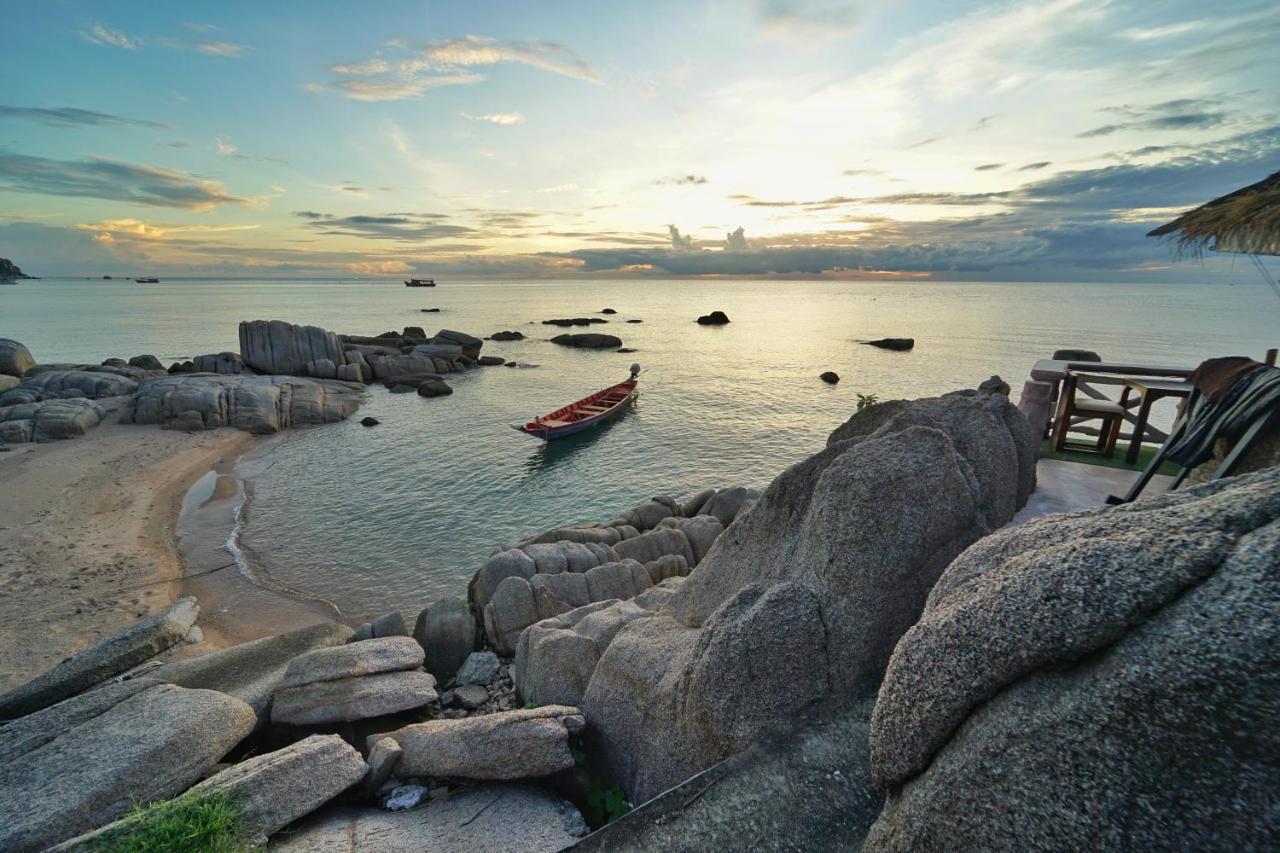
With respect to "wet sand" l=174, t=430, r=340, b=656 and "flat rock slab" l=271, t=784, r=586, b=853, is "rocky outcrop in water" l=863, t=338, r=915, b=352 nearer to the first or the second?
"wet sand" l=174, t=430, r=340, b=656

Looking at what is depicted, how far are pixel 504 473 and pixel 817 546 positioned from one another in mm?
27273

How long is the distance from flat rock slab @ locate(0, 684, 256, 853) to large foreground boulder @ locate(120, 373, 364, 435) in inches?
1321

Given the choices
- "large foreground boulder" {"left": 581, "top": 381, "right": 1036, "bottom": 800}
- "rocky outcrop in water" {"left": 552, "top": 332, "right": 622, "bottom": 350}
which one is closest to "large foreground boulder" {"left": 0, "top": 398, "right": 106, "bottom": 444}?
"large foreground boulder" {"left": 581, "top": 381, "right": 1036, "bottom": 800}

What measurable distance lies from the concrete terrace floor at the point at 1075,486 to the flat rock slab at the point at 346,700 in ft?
35.5

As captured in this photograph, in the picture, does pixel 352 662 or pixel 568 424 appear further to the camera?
pixel 568 424

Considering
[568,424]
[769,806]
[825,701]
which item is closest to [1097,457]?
[825,701]

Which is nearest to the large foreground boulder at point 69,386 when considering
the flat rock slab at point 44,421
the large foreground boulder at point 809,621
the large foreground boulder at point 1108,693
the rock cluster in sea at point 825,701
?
the flat rock slab at point 44,421

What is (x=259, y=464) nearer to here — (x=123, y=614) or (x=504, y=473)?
(x=504, y=473)

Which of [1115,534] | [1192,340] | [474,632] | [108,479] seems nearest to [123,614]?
[474,632]

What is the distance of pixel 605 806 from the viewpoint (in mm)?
6785

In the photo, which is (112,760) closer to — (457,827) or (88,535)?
(457,827)

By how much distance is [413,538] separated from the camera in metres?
23.1

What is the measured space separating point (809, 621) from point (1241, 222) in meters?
9.65

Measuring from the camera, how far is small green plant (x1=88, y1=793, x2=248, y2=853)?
5523 millimetres
